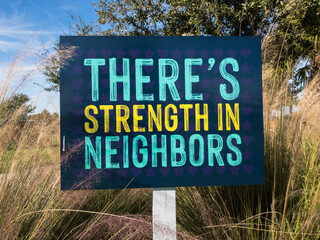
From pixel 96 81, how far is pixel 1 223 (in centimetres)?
98

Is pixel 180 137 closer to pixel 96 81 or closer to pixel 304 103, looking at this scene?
pixel 96 81

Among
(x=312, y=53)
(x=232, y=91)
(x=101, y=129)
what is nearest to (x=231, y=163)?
(x=232, y=91)

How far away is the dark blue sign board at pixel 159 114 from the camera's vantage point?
1561mm

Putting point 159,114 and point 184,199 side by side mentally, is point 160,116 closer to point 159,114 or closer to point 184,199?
point 159,114

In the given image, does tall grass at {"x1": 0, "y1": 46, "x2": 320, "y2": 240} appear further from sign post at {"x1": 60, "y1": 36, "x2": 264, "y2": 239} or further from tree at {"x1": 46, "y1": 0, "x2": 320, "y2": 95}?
tree at {"x1": 46, "y1": 0, "x2": 320, "y2": 95}

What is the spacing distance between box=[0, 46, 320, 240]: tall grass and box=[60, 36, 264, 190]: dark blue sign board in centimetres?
21

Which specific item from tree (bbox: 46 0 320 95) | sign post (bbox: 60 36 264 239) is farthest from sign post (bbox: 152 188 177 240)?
tree (bbox: 46 0 320 95)

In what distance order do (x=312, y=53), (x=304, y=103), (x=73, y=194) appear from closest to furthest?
1. (x=73, y=194)
2. (x=304, y=103)
3. (x=312, y=53)

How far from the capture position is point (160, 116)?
1.59m

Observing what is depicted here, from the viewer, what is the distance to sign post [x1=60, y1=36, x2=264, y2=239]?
156cm

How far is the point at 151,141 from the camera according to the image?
5.19 ft

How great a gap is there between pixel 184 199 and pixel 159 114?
0.82m

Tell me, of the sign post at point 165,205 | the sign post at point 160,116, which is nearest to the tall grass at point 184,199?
the sign post at point 165,205

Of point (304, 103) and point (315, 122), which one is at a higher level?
point (304, 103)
